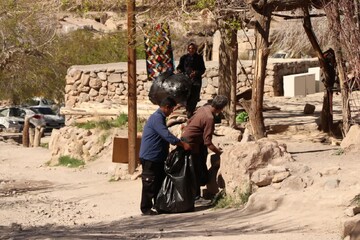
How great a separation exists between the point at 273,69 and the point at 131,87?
984 cm

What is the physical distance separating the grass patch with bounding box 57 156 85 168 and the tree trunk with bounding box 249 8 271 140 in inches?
227

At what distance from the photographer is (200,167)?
1230 centimetres

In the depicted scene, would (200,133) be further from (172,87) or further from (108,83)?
(108,83)

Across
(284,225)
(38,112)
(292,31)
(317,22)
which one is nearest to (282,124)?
(284,225)

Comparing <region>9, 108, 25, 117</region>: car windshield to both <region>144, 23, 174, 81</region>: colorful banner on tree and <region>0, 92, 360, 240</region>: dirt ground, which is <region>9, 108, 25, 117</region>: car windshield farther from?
<region>0, 92, 360, 240</region>: dirt ground

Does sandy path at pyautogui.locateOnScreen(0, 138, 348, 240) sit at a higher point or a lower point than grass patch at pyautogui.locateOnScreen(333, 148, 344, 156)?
lower

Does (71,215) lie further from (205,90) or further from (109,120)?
(205,90)

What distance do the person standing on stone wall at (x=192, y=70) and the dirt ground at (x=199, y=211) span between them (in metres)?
1.63

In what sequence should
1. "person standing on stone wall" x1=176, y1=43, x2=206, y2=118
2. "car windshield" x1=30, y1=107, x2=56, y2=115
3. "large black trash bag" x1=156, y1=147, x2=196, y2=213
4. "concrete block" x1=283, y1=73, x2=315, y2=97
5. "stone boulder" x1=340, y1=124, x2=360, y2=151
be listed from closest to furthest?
1. "large black trash bag" x1=156, y1=147, x2=196, y2=213
2. "stone boulder" x1=340, y1=124, x2=360, y2=151
3. "person standing on stone wall" x1=176, y1=43, x2=206, y2=118
4. "concrete block" x1=283, y1=73, x2=315, y2=97
5. "car windshield" x1=30, y1=107, x2=56, y2=115

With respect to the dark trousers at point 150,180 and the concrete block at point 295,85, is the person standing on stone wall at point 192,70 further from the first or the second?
the concrete block at point 295,85

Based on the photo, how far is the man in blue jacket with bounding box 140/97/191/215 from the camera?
38.1 feet

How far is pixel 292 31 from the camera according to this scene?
31.7 meters

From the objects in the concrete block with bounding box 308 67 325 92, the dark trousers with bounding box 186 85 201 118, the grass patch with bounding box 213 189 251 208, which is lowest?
the grass patch with bounding box 213 189 251 208

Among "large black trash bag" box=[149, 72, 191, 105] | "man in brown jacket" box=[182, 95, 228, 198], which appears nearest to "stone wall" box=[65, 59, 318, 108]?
"large black trash bag" box=[149, 72, 191, 105]
